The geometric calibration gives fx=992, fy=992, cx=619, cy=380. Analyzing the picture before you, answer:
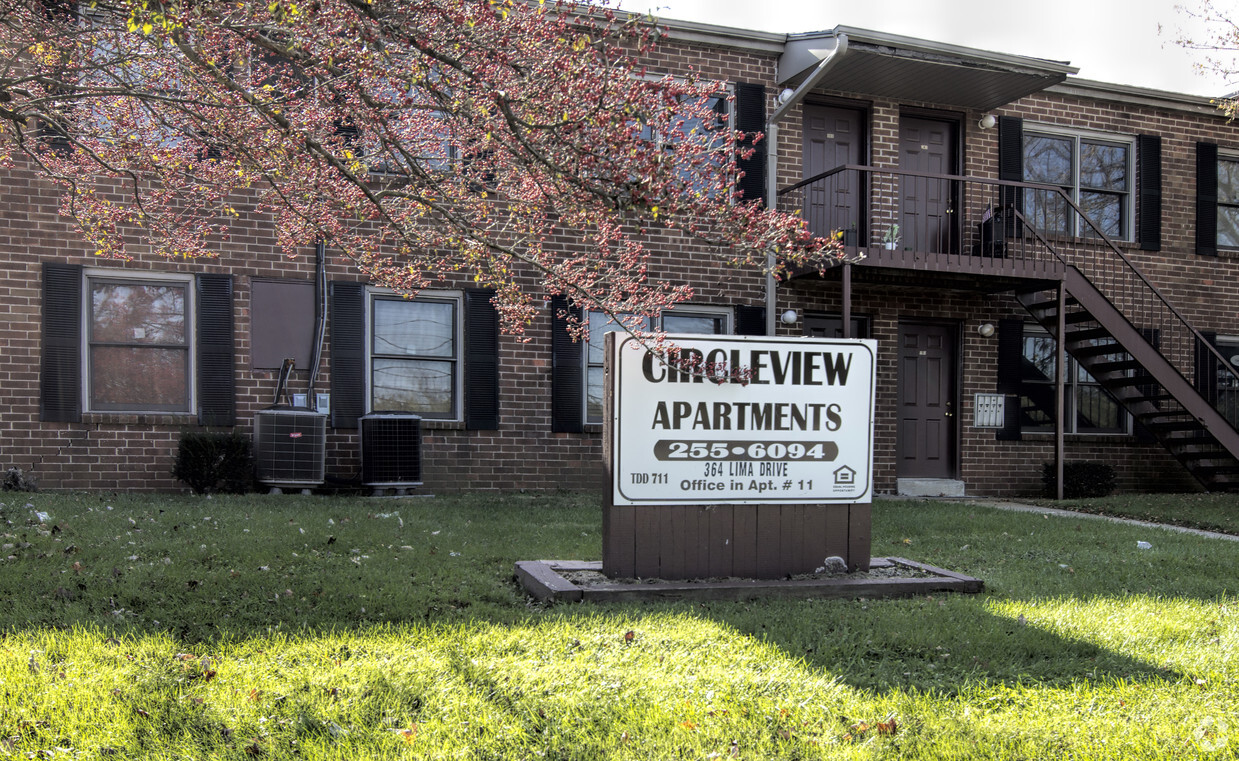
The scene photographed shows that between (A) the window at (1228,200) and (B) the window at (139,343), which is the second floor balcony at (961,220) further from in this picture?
(B) the window at (139,343)

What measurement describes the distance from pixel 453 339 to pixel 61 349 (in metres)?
4.01

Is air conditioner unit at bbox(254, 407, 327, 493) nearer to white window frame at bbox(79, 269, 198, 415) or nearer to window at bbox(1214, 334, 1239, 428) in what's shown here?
white window frame at bbox(79, 269, 198, 415)

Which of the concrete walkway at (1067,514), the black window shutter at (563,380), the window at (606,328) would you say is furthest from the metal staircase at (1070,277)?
the black window shutter at (563,380)

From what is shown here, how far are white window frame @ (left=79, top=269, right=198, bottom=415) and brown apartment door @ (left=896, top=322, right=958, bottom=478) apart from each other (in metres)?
8.56

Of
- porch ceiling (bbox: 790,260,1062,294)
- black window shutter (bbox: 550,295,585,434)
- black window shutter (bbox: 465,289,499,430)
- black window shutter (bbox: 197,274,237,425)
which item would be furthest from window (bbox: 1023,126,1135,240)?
black window shutter (bbox: 197,274,237,425)

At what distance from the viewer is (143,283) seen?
10547mm

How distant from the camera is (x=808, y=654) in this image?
4.04m

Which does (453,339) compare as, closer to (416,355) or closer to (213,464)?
(416,355)

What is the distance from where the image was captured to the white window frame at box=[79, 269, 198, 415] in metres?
10.3

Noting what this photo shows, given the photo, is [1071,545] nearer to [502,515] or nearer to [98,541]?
[502,515]

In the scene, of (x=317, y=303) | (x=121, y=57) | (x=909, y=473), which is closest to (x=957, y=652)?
(x=121, y=57)

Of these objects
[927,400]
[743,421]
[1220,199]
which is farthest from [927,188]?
[743,421]

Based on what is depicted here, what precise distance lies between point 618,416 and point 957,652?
2.06 meters

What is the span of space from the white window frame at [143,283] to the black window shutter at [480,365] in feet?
9.44
